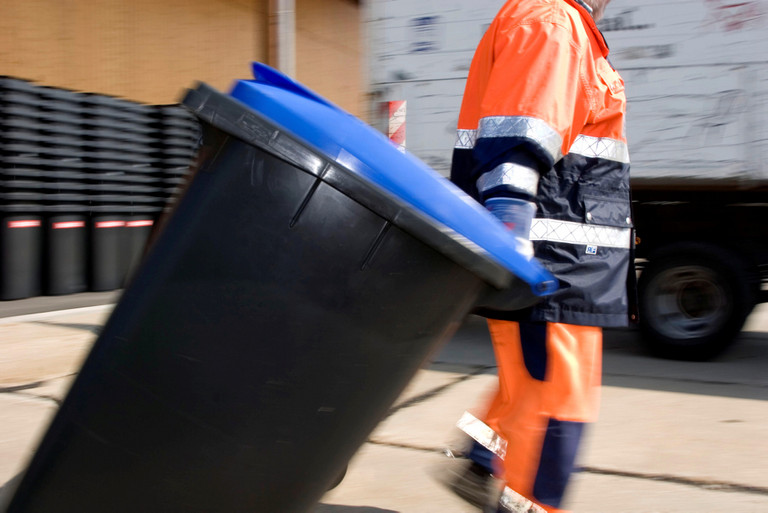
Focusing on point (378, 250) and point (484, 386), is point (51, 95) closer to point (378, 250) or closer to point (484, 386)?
point (484, 386)

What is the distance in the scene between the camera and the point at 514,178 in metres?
1.99

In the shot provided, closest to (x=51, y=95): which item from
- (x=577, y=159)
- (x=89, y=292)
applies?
(x=89, y=292)

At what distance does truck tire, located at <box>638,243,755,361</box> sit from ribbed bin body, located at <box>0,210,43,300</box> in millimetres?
5041

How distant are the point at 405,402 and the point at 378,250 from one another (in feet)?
9.24

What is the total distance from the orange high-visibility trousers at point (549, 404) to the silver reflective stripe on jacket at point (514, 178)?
40 cm

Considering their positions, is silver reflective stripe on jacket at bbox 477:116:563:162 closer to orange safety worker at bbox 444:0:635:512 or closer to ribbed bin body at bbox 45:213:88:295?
orange safety worker at bbox 444:0:635:512

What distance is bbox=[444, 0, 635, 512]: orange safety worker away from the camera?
2.03m

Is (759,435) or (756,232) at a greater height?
(756,232)

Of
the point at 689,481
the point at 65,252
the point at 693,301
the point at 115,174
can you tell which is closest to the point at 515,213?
the point at 689,481

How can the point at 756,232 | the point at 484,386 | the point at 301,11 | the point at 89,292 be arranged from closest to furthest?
the point at 484,386
the point at 756,232
the point at 89,292
the point at 301,11

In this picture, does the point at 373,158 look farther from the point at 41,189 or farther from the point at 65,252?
the point at 65,252

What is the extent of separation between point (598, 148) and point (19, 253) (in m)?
6.04

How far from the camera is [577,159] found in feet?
7.28

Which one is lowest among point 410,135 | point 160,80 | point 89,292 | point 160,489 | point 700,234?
point 89,292
